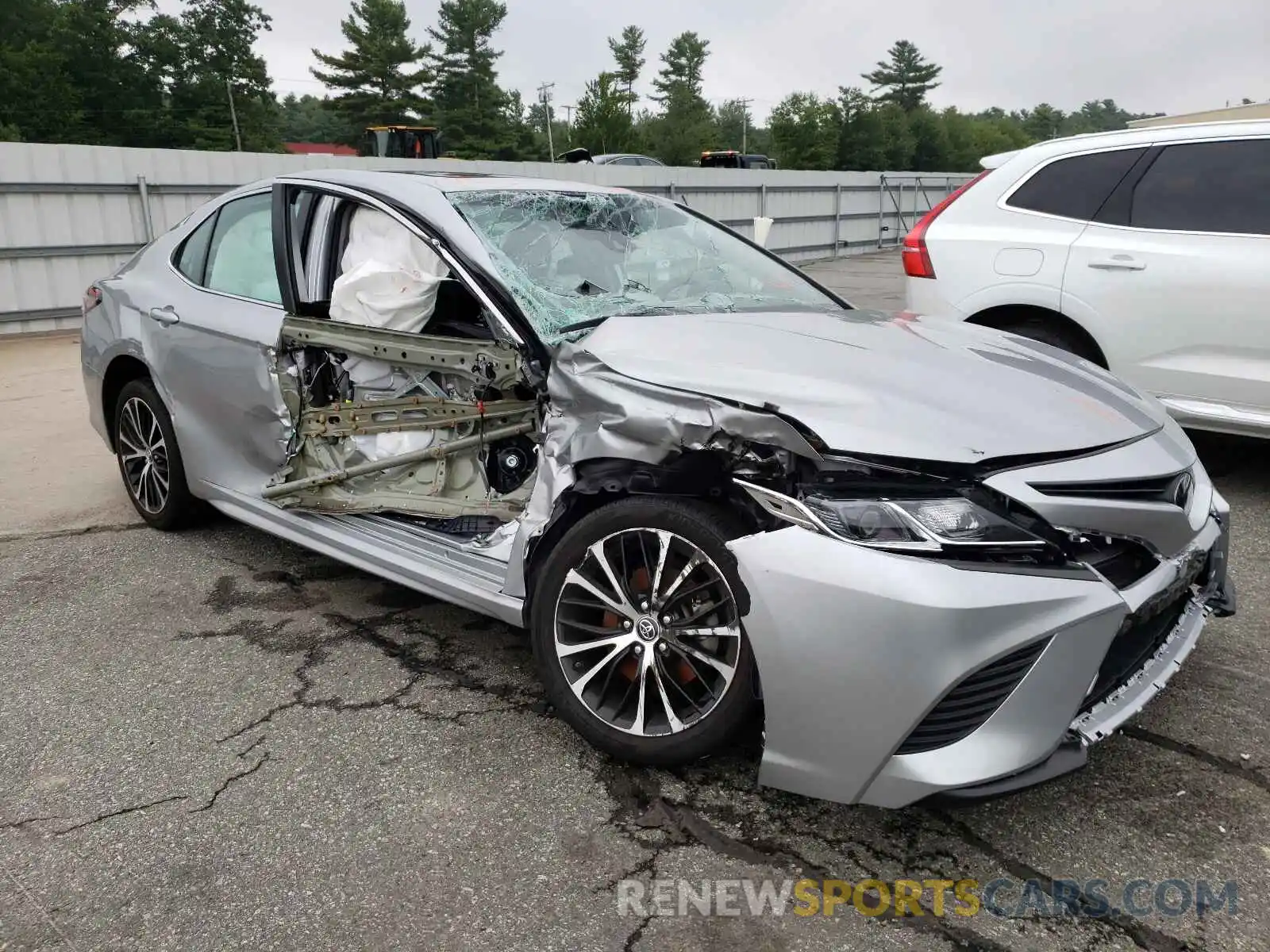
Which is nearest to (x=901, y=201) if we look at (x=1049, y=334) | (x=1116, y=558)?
(x=1049, y=334)

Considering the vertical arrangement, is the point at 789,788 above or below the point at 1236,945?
above

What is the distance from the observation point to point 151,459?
431cm

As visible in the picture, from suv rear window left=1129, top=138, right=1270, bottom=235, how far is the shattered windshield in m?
2.09

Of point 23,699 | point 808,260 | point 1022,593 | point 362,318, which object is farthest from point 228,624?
point 808,260

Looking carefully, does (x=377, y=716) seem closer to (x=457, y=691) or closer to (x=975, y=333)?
(x=457, y=691)

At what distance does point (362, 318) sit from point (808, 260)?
16.9m

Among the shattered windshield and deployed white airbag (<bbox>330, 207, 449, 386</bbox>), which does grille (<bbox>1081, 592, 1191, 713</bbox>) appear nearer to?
the shattered windshield

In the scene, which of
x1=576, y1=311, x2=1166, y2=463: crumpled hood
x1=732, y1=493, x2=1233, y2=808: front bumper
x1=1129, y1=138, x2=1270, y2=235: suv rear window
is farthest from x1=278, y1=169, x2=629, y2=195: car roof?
x1=1129, y1=138, x2=1270, y2=235: suv rear window

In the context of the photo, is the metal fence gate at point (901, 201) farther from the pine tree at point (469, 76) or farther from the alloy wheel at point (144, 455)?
the pine tree at point (469, 76)

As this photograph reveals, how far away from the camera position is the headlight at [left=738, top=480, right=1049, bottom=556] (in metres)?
2.08

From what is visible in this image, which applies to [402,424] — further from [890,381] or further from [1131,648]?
[1131,648]

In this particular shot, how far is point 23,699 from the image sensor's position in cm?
305

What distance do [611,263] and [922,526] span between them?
1.70 m

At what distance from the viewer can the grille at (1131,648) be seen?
7.15ft
